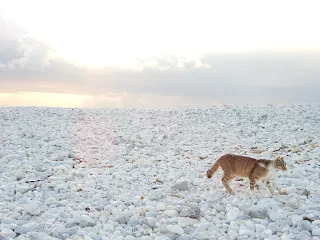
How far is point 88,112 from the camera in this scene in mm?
22109

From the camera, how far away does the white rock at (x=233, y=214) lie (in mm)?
6910

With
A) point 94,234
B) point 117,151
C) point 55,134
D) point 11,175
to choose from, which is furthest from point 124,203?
point 55,134

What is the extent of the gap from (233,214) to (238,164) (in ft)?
6.40

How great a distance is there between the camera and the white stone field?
655cm

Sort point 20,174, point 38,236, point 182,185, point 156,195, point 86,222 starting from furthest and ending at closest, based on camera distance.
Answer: point 20,174 < point 182,185 < point 156,195 < point 86,222 < point 38,236

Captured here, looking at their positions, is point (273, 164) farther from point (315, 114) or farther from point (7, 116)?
point (7, 116)

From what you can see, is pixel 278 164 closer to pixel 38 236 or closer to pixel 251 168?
pixel 251 168

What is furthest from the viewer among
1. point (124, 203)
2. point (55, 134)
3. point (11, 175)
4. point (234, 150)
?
point (55, 134)

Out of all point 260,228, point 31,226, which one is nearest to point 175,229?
point 260,228

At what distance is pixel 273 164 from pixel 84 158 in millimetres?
6693

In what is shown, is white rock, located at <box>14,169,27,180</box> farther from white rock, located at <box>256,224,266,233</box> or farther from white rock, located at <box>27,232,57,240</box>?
white rock, located at <box>256,224,266,233</box>

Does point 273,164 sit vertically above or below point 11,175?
above

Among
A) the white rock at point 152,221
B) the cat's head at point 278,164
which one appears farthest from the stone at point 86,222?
the cat's head at point 278,164

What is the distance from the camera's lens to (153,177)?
411 inches
